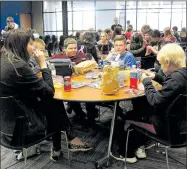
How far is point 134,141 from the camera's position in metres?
2.38

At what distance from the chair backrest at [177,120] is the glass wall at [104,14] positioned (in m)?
8.78

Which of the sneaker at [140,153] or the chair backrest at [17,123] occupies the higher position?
the chair backrest at [17,123]

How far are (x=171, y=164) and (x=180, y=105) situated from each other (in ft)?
2.97

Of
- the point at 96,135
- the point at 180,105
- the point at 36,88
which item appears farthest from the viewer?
the point at 96,135

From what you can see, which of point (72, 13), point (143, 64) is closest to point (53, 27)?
point (72, 13)

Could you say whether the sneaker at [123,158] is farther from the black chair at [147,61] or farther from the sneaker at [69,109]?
the black chair at [147,61]

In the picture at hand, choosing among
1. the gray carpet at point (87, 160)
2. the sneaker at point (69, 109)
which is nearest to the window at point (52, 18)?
the sneaker at point (69, 109)

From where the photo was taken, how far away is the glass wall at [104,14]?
1047 centimetres

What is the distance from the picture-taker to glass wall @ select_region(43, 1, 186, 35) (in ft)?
34.3

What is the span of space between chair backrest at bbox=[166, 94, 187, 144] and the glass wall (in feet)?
28.8

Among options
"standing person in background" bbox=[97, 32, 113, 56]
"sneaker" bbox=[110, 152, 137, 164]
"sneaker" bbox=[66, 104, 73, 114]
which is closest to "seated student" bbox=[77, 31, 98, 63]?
"standing person in background" bbox=[97, 32, 113, 56]

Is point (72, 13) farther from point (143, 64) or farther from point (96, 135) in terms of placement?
point (96, 135)

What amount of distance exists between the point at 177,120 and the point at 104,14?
11.1m

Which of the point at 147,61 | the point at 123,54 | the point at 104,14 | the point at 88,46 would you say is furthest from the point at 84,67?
the point at 104,14
